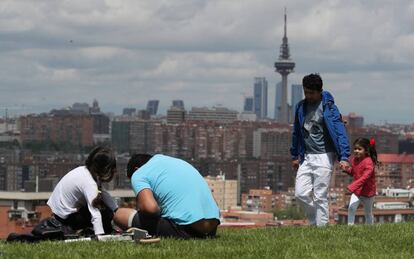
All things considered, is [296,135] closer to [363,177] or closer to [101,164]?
[363,177]

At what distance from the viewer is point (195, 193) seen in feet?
27.7

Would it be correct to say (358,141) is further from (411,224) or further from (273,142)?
(273,142)

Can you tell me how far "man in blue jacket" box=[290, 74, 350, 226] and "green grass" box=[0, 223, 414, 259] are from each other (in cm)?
106

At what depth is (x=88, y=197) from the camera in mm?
8734

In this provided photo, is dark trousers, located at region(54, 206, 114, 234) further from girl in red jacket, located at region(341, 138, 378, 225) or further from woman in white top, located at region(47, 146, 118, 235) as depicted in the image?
girl in red jacket, located at region(341, 138, 378, 225)

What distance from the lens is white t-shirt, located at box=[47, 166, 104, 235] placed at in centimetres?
868

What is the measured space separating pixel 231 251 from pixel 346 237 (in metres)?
1.30

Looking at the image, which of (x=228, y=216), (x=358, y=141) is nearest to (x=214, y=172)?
(x=228, y=216)

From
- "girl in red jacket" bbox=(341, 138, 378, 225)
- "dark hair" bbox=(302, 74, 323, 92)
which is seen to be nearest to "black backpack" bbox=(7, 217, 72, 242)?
"dark hair" bbox=(302, 74, 323, 92)

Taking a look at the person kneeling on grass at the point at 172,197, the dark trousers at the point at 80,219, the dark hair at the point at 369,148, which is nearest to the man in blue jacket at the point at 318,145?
the dark hair at the point at 369,148

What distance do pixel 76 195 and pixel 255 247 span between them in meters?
1.57

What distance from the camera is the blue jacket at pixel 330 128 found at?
10.1 m

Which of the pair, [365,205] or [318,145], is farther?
[365,205]

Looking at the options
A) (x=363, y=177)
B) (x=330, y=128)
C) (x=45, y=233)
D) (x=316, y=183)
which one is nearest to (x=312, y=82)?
(x=330, y=128)
